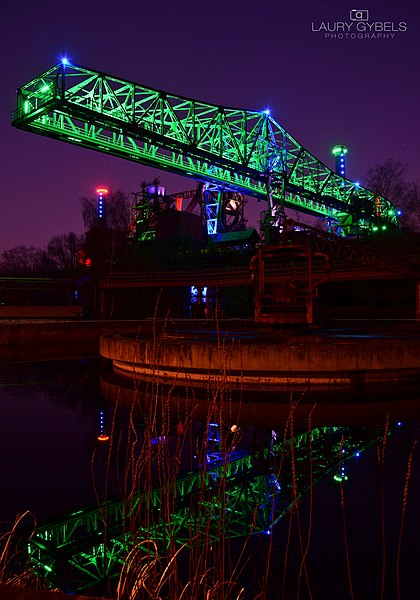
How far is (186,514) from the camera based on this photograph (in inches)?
229

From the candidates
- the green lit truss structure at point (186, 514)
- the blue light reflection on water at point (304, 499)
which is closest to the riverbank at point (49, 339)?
the blue light reflection on water at point (304, 499)

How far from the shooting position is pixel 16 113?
36062 mm

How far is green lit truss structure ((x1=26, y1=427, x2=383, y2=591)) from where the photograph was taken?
331cm

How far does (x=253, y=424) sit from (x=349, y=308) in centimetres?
3233

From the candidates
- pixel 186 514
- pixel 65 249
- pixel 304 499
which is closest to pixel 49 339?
pixel 186 514

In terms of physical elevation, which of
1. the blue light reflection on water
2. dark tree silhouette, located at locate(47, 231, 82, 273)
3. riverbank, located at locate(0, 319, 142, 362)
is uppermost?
dark tree silhouette, located at locate(47, 231, 82, 273)

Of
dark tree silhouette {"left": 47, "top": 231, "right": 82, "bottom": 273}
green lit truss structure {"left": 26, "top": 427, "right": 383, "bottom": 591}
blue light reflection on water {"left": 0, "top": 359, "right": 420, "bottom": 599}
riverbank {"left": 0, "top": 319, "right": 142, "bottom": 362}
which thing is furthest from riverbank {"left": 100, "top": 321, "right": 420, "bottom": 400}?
dark tree silhouette {"left": 47, "top": 231, "right": 82, "bottom": 273}

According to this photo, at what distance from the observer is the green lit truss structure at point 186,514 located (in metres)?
3.31

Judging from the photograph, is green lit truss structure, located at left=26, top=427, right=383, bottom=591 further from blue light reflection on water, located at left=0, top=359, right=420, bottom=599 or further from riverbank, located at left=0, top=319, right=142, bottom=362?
riverbank, located at left=0, top=319, right=142, bottom=362

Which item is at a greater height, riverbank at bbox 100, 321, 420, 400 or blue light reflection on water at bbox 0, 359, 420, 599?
riverbank at bbox 100, 321, 420, 400

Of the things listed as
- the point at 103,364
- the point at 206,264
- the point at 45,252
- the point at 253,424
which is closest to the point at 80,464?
the point at 253,424

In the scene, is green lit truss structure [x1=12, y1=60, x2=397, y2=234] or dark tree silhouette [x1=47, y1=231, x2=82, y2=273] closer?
green lit truss structure [x1=12, y1=60, x2=397, y2=234]

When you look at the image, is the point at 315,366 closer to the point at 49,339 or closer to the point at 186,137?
the point at 49,339

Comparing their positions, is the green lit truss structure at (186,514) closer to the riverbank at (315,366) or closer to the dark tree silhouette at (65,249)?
the riverbank at (315,366)
